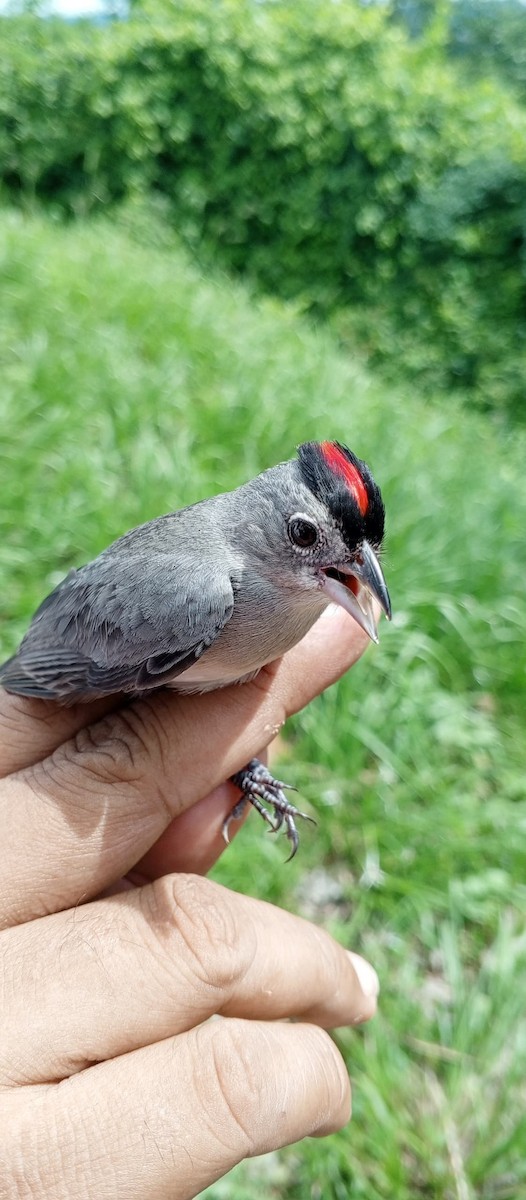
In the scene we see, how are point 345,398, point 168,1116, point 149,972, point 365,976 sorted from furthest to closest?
point 345,398, point 365,976, point 149,972, point 168,1116

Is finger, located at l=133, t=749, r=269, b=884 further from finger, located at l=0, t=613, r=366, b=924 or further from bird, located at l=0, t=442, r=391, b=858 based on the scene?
finger, located at l=0, t=613, r=366, b=924

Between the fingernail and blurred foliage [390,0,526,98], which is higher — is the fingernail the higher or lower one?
the lower one

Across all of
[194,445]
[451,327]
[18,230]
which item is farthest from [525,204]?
[194,445]

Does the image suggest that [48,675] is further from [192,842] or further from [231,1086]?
[231,1086]

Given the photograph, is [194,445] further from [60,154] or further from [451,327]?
[60,154]

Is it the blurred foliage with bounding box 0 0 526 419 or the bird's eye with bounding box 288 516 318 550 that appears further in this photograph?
the blurred foliage with bounding box 0 0 526 419

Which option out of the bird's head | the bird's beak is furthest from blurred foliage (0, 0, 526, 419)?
the bird's beak

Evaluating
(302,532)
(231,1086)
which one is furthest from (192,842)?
(302,532)
